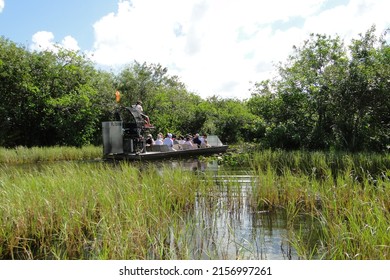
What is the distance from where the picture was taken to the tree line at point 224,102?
14500mm

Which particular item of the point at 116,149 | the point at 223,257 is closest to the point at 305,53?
the point at 116,149

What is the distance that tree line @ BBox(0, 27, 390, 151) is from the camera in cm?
1450

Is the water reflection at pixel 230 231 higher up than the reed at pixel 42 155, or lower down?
lower down

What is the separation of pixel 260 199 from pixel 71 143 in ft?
65.2

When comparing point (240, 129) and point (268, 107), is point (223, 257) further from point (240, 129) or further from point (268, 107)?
point (240, 129)

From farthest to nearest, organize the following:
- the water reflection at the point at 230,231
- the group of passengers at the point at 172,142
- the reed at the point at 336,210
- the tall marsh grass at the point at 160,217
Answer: the group of passengers at the point at 172,142 → the water reflection at the point at 230,231 → the tall marsh grass at the point at 160,217 → the reed at the point at 336,210

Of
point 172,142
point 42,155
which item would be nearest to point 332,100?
point 172,142

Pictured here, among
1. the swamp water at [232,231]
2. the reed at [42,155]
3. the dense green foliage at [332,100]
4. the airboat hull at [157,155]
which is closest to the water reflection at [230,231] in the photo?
the swamp water at [232,231]

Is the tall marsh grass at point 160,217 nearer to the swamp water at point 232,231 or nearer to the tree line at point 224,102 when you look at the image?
the swamp water at point 232,231

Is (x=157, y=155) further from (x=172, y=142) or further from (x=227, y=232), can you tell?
(x=227, y=232)

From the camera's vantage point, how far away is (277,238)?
15.2ft

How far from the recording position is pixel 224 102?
37.8m

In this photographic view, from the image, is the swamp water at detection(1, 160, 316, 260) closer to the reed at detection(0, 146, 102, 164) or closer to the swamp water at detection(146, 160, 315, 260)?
the swamp water at detection(146, 160, 315, 260)
